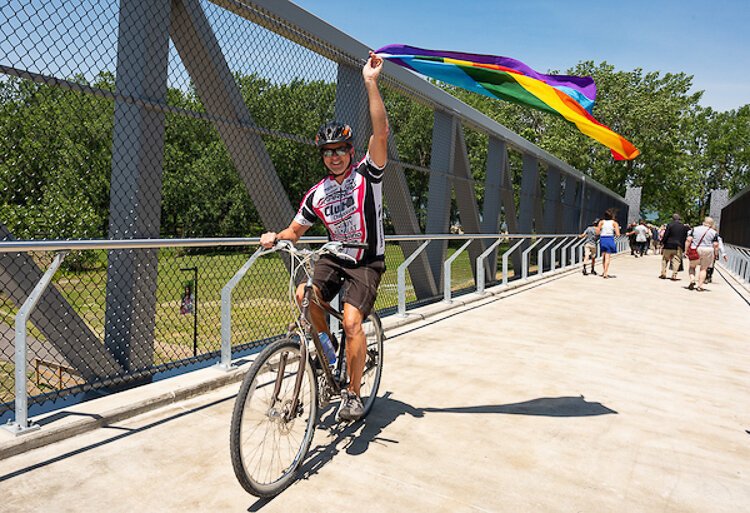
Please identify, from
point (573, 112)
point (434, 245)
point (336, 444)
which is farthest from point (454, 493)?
point (434, 245)

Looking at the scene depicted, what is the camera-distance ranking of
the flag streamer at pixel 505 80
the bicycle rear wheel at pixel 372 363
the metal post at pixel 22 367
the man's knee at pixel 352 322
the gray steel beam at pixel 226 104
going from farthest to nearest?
the flag streamer at pixel 505 80 < the gray steel beam at pixel 226 104 < the bicycle rear wheel at pixel 372 363 < the man's knee at pixel 352 322 < the metal post at pixel 22 367

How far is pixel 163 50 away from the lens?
4273 millimetres

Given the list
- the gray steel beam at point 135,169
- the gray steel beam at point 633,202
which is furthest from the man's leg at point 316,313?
the gray steel beam at point 633,202

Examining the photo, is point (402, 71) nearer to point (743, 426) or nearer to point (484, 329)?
point (484, 329)

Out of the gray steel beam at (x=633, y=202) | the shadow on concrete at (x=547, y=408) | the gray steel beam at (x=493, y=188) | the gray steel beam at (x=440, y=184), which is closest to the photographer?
the shadow on concrete at (x=547, y=408)

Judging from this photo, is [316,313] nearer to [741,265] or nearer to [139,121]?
[139,121]

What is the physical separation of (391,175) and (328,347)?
4972 millimetres

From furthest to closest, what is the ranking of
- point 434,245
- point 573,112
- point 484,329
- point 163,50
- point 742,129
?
point 742,129, point 434,245, point 484,329, point 573,112, point 163,50

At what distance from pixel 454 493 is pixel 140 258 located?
9.37 feet

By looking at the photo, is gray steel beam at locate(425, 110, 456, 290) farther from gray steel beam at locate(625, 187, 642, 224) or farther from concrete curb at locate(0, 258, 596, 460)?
gray steel beam at locate(625, 187, 642, 224)

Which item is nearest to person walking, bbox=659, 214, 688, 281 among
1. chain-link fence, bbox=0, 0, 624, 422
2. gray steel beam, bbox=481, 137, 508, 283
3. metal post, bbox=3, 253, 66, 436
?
gray steel beam, bbox=481, 137, 508, 283

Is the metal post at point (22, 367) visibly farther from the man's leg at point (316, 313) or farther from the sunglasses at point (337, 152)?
the sunglasses at point (337, 152)

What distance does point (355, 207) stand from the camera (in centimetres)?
342

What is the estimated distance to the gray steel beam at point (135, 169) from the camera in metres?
4.12
